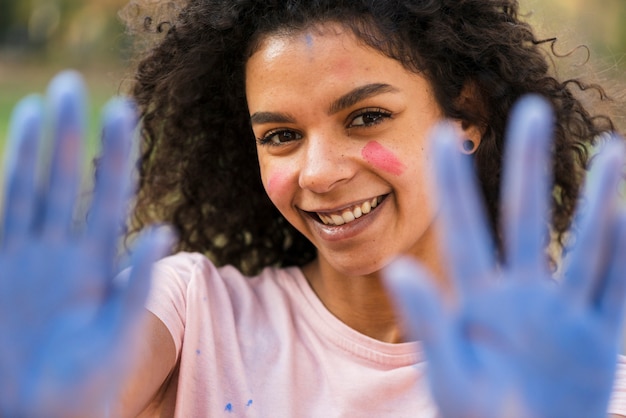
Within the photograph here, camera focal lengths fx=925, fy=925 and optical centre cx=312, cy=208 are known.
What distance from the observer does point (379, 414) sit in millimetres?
2010

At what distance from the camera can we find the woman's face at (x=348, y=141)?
1980 millimetres

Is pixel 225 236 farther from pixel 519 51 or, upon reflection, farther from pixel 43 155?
pixel 43 155

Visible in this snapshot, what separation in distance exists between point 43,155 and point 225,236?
1393mm

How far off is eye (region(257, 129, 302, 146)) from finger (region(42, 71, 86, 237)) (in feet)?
2.94

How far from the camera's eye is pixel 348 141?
200 centimetres

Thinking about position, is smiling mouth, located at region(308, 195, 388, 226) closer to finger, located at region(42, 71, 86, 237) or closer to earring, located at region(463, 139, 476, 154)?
earring, located at region(463, 139, 476, 154)

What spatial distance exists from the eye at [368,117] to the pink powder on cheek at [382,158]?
46 millimetres

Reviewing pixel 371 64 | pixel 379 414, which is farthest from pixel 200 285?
pixel 371 64

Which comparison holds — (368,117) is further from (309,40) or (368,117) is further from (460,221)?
(460,221)

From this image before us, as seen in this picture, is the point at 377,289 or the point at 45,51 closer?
the point at 377,289

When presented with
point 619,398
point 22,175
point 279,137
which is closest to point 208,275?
point 279,137

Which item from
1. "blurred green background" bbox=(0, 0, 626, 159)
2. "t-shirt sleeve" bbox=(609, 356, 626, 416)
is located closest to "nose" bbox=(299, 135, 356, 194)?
"t-shirt sleeve" bbox=(609, 356, 626, 416)

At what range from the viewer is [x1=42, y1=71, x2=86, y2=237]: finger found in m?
1.18

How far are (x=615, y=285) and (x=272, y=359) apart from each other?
1.10m
